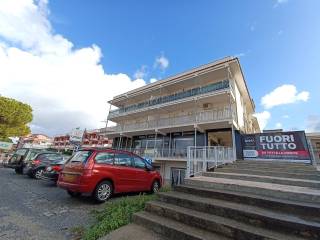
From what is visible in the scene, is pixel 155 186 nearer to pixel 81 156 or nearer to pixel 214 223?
pixel 81 156

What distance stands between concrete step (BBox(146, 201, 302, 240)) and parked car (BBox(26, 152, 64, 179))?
9.28m

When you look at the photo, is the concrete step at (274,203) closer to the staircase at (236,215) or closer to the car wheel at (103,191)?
the staircase at (236,215)

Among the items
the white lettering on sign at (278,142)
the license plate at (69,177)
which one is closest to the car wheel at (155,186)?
the license plate at (69,177)

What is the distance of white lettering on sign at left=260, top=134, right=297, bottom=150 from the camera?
11188mm

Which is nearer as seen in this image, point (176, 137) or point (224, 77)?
point (224, 77)

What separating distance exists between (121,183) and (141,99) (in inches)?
722

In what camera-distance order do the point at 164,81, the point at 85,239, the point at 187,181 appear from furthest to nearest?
the point at 164,81 → the point at 187,181 → the point at 85,239

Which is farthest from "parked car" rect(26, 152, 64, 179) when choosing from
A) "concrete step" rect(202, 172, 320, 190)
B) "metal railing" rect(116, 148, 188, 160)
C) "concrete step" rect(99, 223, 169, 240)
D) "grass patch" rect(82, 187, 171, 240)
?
"concrete step" rect(202, 172, 320, 190)

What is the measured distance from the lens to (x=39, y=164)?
10.9 meters

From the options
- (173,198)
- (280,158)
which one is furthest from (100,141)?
(173,198)

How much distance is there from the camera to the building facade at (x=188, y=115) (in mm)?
15586

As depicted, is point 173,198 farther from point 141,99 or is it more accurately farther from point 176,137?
point 141,99

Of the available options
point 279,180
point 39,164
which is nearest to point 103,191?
point 279,180

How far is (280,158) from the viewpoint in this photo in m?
11.2
